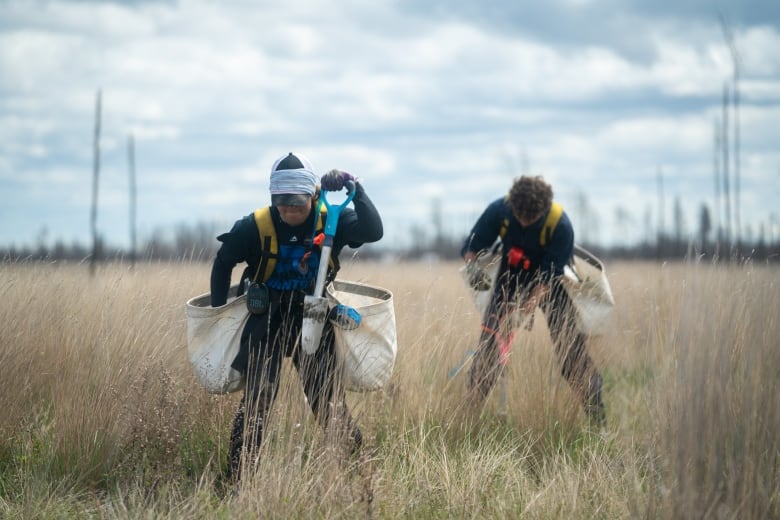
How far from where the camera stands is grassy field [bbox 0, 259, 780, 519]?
3.30 m

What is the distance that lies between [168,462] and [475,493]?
63.8 inches

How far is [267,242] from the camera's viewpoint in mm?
4215

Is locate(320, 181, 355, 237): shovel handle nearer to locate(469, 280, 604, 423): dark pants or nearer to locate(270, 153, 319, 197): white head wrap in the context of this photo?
locate(270, 153, 319, 197): white head wrap

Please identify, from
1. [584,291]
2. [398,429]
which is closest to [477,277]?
[584,291]

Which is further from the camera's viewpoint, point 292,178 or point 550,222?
point 550,222

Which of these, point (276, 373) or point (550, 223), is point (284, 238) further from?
point (550, 223)

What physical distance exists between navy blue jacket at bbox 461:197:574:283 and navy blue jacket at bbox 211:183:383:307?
5.79ft

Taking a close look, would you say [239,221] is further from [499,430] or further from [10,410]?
[499,430]

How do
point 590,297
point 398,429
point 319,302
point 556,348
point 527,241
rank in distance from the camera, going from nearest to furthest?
1. point 319,302
2. point 398,429
3. point 556,348
4. point 527,241
5. point 590,297

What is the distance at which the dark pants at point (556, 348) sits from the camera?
212 inches

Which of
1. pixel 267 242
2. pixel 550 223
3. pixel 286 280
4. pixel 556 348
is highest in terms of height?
pixel 550 223

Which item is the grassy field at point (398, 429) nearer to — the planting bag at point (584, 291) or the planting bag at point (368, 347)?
the planting bag at point (368, 347)

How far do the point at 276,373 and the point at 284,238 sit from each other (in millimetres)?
729

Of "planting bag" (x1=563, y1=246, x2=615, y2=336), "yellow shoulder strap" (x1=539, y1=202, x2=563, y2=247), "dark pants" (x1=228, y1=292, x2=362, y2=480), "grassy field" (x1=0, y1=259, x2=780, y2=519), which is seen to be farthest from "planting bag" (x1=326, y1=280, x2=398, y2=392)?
"planting bag" (x1=563, y1=246, x2=615, y2=336)
